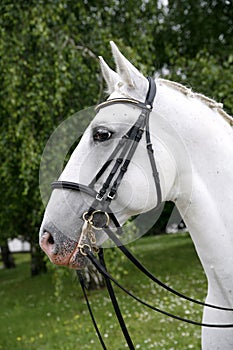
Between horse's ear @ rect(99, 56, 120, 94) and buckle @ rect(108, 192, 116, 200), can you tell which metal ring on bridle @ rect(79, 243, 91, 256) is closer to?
buckle @ rect(108, 192, 116, 200)

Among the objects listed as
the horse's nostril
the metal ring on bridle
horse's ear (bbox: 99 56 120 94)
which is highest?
horse's ear (bbox: 99 56 120 94)

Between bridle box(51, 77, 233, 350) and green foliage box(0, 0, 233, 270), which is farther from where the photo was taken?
green foliage box(0, 0, 233, 270)

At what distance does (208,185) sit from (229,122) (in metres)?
0.34

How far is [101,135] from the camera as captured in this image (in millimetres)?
1725

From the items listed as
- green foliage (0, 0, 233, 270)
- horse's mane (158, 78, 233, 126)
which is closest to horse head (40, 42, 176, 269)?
horse's mane (158, 78, 233, 126)

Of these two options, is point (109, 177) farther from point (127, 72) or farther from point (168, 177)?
point (127, 72)

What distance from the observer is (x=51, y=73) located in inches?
216

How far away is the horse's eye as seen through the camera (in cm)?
172

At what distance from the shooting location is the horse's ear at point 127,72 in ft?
5.60

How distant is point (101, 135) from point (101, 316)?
16.6ft

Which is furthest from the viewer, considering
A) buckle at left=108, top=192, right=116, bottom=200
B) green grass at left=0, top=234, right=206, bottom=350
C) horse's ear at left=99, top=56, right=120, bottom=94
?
green grass at left=0, top=234, right=206, bottom=350

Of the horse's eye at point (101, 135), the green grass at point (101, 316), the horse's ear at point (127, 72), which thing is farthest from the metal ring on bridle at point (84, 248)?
the green grass at point (101, 316)

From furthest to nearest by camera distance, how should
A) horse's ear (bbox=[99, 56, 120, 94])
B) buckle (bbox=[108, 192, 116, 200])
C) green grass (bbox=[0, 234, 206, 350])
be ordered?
1. green grass (bbox=[0, 234, 206, 350])
2. horse's ear (bbox=[99, 56, 120, 94])
3. buckle (bbox=[108, 192, 116, 200])

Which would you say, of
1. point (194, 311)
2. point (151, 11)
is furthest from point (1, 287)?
point (151, 11)
